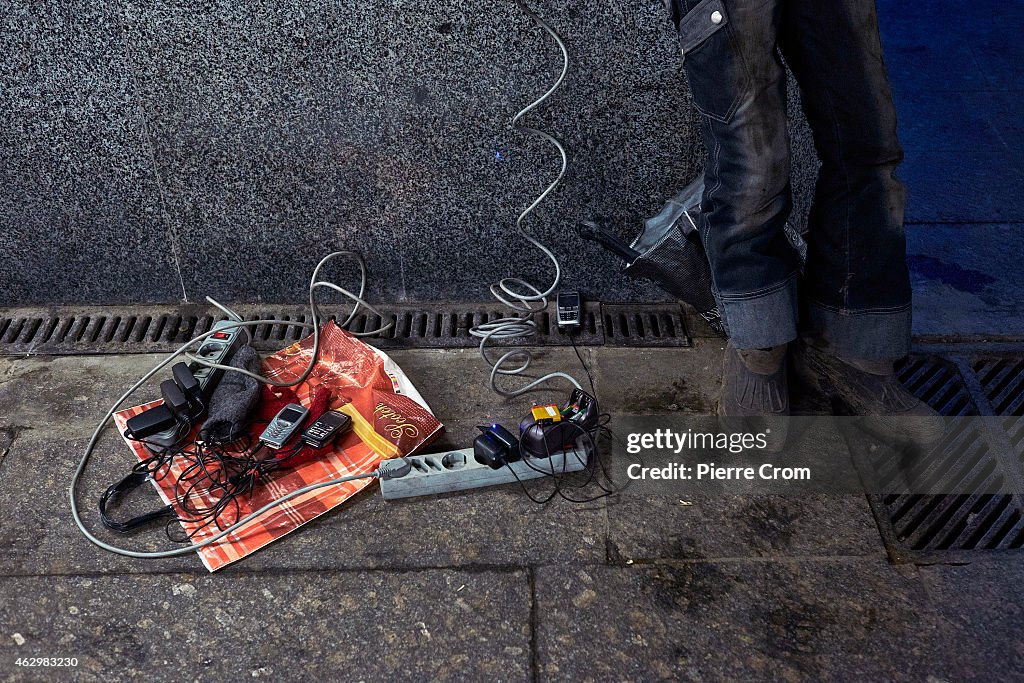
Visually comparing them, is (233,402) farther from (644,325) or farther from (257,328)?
(644,325)

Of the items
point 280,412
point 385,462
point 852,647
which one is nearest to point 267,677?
point 385,462

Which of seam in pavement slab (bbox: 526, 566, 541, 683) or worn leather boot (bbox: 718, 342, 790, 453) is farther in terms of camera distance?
worn leather boot (bbox: 718, 342, 790, 453)

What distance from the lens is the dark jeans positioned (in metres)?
1.88

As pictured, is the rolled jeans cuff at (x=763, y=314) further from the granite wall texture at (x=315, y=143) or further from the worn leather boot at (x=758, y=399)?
the granite wall texture at (x=315, y=143)

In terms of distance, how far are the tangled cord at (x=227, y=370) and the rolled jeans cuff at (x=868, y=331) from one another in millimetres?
1279

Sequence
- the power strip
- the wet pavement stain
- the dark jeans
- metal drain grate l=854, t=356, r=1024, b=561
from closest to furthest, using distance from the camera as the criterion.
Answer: the dark jeans
metal drain grate l=854, t=356, r=1024, b=561
the power strip
the wet pavement stain

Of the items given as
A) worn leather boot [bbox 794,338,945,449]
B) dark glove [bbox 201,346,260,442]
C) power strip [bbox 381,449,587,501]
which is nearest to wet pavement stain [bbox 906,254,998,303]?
worn leather boot [bbox 794,338,945,449]

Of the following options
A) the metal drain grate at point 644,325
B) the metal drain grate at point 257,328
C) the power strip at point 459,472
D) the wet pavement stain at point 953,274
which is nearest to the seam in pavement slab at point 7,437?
Answer: the metal drain grate at point 257,328

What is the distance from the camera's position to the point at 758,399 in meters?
2.33

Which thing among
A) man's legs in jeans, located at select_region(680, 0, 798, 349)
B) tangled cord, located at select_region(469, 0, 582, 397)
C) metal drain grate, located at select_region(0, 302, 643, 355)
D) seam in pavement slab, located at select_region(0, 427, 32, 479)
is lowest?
metal drain grate, located at select_region(0, 302, 643, 355)

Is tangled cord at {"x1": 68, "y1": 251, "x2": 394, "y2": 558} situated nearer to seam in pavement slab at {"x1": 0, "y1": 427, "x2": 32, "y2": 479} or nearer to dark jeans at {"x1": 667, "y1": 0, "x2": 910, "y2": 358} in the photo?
seam in pavement slab at {"x1": 0, "y1": 427, "x2": 32, "y2": 479}

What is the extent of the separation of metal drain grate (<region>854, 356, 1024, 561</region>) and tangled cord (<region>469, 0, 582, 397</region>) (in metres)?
0.92

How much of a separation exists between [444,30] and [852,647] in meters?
2.05

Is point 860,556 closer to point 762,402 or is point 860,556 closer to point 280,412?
point 762,402
